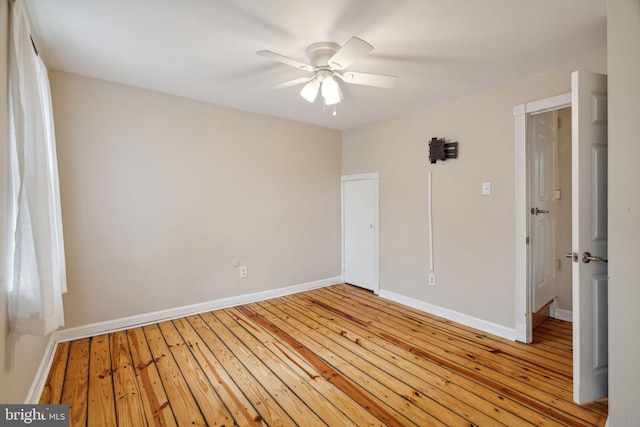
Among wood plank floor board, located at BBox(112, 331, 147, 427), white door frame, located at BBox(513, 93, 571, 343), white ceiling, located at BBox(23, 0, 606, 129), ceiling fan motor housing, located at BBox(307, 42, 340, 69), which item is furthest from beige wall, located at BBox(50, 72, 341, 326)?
white door frame, located at BBox(513, 93, 571, 343)

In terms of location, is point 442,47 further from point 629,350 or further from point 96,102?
point 96,102

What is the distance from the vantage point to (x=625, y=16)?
55.8 inches

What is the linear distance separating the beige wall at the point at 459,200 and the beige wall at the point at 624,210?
41.2 inches

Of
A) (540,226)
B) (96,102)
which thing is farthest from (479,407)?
(96,102)

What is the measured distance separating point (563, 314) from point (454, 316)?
120 cm

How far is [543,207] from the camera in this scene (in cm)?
293

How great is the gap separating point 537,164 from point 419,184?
3.71 feet

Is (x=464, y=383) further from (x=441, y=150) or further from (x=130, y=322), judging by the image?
(x=130, y=322)

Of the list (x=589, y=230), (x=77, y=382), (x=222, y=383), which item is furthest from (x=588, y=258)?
(x=77, y=382)

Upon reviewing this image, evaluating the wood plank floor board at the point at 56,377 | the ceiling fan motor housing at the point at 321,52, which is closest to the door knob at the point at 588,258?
the ceiling fan motor housing at the point at 321,52

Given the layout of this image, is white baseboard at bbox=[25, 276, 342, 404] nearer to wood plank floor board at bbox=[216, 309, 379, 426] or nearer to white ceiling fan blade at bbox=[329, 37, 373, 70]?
wood plank floor board at bbox=[216, 309, 379, 426]

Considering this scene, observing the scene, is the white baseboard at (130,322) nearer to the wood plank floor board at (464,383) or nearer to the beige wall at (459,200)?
the beige wall at (459,200)

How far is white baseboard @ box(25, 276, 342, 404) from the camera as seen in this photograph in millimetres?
2009

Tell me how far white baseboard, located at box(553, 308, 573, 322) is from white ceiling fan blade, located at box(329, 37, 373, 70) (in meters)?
3.43
